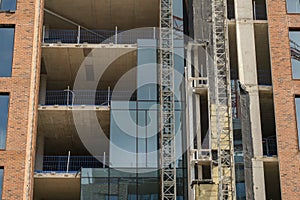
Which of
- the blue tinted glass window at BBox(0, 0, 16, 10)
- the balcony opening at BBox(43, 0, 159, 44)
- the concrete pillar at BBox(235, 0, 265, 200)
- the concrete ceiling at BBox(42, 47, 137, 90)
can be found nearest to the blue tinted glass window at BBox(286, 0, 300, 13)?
the concrete pillar at BBox(235, 0, 265, 200)

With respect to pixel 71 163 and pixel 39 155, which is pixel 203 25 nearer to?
pixel 71 163

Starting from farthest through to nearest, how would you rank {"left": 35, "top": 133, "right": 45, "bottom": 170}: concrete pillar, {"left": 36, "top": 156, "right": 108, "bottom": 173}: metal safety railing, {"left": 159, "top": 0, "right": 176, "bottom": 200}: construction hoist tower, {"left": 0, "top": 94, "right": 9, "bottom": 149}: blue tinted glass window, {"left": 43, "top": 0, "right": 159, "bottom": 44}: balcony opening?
1. {"left": 43, "top": 0, "right": 159, "bottom": 44}: balcony opening
2. {"left": 36, "top": 156, "right": 108, "bottom": 173}: metal safety railing
3. {"left": 35, "top": 133, "right": 45, "bottom": 170}: concrete pillar
4. {"left": 159, "top": 0, "right": 176, "bottom": 200}: construction hoist tower
5. {"left": 0, "top": 94, "right": 9, "bottom": 149}: blue tinted glass window

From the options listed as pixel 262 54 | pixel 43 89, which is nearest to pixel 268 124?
pixel 262 54

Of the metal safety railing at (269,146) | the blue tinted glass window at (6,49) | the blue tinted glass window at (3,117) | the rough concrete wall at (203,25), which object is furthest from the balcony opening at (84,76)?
the metal safety railing at (269,146)

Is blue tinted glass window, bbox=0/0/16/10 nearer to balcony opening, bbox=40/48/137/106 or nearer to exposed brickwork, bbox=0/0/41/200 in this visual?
exposed brickwork, bbox=0/0/41/200

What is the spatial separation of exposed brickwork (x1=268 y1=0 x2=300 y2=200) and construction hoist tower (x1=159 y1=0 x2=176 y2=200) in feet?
20.3

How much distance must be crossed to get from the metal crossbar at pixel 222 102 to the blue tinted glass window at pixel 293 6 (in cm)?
358

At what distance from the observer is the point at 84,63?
36.8m

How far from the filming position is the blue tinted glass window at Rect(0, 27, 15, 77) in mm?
32344

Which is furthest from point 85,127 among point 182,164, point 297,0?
point 297,0

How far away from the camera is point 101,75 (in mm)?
38562

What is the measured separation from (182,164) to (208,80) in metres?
4.90

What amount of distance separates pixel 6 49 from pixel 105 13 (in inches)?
347

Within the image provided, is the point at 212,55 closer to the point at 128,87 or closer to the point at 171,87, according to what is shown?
the point at 171,87
